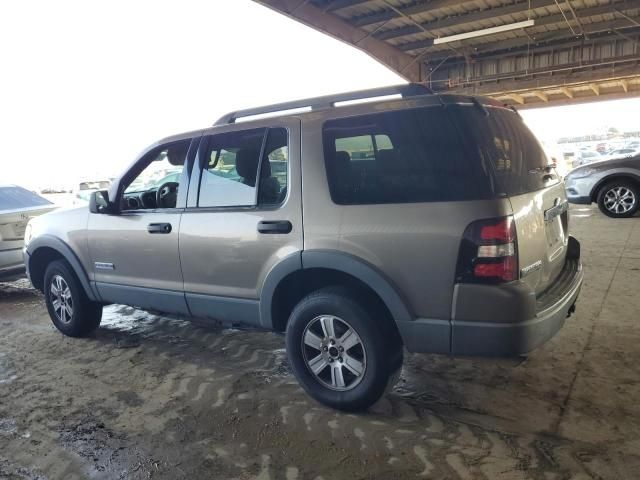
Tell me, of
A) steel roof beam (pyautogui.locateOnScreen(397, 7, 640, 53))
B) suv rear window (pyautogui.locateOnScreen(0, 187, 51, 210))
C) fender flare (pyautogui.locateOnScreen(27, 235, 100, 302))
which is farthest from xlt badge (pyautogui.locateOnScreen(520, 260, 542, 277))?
steel roof beam (pyautogui.locateOnScreen(397, 7, 640, 53))

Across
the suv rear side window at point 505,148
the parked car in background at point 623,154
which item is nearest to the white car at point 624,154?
the parked car in background at point 623,154

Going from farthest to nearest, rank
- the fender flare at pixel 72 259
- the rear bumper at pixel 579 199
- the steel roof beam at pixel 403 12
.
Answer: the steel roof beam at pixel 403 12
the rear bumper at pixel 579 199
the fender flare at pixel 72 259

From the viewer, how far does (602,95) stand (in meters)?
19.8

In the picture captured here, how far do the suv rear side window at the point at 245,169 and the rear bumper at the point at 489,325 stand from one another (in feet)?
4.03

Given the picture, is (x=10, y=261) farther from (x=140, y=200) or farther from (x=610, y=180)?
(x=610, y=180)

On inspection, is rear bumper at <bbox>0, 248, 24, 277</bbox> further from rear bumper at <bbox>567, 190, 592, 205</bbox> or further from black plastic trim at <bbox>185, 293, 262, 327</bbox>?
rear bumper at <bbox>567, 190, 592, 205</bbox>

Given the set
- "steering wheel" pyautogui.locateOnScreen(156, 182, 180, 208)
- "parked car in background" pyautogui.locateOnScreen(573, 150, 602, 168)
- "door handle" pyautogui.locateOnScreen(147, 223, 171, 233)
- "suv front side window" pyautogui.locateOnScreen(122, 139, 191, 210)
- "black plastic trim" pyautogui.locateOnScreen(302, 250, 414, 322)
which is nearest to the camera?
"black plastic trim" pyautogui.locateOnScreen(302, 250, 414, 322)

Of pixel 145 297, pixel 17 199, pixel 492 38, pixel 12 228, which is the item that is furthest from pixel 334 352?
pixel 492 38

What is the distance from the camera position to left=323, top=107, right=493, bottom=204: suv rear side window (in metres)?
2.54

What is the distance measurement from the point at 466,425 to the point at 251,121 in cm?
234

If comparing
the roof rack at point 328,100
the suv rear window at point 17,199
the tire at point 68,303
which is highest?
the roof rack at point 328,100

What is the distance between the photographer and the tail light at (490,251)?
2438mm

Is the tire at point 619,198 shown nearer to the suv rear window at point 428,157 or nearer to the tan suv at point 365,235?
the tan suv at point 365,235

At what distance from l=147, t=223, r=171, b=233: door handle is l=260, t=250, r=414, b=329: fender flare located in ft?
3.16
